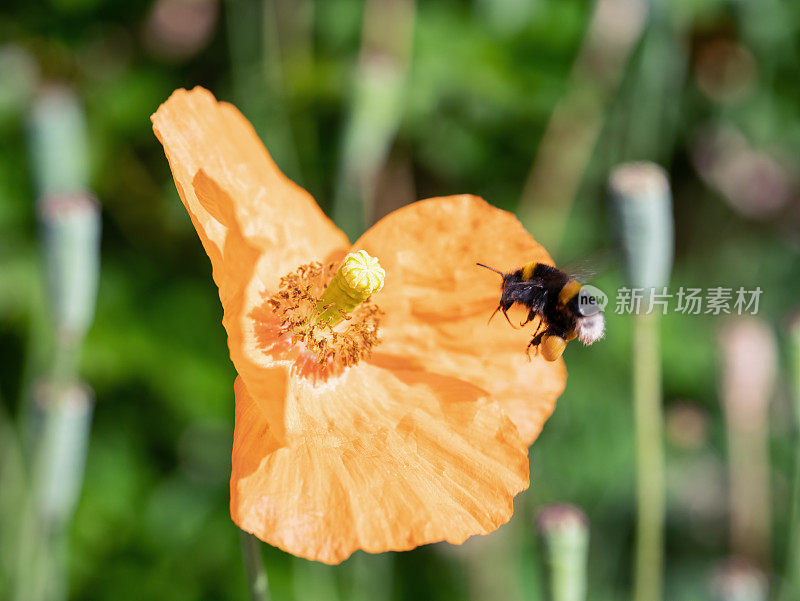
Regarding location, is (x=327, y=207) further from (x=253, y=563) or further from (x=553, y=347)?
(x=253, y=563)

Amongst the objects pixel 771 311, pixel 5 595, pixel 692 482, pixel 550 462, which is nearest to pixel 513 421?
pixel 550 462

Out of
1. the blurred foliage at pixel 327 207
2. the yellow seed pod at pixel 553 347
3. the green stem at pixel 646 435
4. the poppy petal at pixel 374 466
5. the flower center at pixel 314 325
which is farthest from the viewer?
the blurred foliage at pixel 327 207

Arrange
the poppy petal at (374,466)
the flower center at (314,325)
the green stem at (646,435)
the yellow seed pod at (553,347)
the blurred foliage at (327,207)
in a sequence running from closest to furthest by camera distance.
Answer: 1. the poppy petal at (374,466)
2. the yellow seed pod at (553,347)
3. the flower center at (314,325)
4. the green stem at (646,435)
5. the blurred foliage at (327,207)

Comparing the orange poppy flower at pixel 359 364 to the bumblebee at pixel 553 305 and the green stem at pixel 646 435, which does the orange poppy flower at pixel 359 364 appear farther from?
the green stem at pixel 646 435

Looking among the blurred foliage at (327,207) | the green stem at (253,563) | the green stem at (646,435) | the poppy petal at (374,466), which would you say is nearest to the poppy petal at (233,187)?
the poppy petal at (374,466)

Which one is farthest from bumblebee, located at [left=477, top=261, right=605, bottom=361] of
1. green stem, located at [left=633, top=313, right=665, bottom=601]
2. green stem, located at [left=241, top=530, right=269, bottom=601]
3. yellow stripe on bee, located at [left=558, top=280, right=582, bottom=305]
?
green stem, located at [left=241, top=530, right=269, bottom=601]
